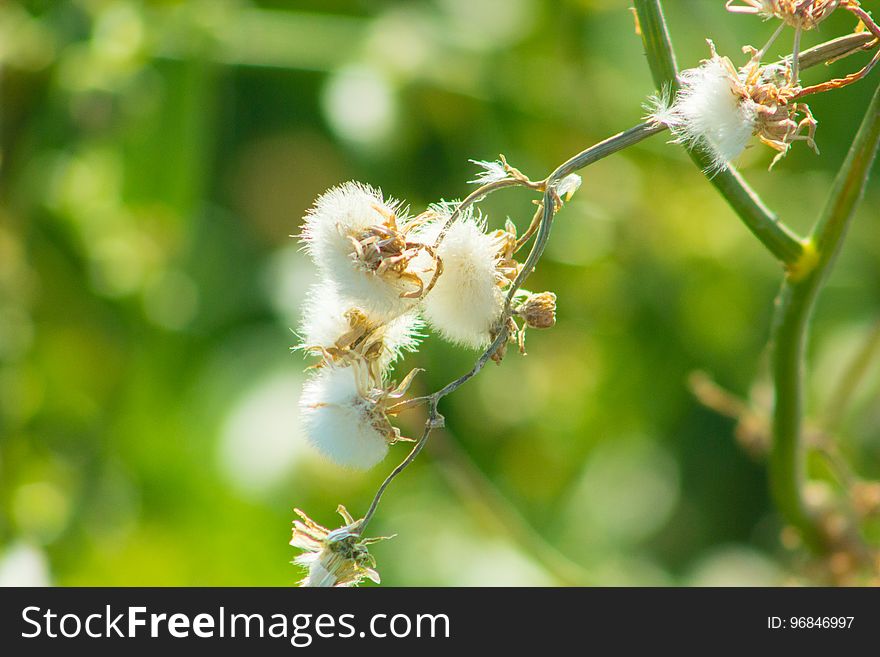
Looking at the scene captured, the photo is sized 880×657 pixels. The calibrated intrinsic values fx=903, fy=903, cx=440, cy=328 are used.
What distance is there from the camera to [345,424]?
1.63 feet

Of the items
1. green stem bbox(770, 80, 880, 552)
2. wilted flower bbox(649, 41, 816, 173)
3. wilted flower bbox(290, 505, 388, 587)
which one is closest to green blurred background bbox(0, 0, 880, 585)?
green stem bbox(770, 80, 880, 552)

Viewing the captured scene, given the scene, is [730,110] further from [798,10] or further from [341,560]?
[341,560]

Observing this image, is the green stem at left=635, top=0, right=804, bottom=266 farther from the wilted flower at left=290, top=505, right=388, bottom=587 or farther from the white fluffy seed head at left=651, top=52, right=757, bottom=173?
the wilted flower at left=290, top=505, right=388, bottom=587

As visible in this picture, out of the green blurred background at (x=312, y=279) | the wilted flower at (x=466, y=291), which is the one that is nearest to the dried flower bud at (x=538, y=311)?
the wilted flower at (x=466, y=291)

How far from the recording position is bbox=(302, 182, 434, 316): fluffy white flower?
0.47 meters

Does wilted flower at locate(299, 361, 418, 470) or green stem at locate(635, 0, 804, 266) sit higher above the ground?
green stem at locate(635, 0, 804, 266)

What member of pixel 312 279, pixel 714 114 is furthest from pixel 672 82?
pixel 312 279

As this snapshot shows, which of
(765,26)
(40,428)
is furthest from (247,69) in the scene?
(765,26)

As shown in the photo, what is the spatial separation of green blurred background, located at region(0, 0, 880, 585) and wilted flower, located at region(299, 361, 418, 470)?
2.73ft

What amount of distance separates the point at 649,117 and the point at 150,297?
1233mm

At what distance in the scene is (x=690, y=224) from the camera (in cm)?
157

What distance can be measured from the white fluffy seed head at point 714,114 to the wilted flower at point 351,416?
19 cm

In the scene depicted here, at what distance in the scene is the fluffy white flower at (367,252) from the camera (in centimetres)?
→ 47
